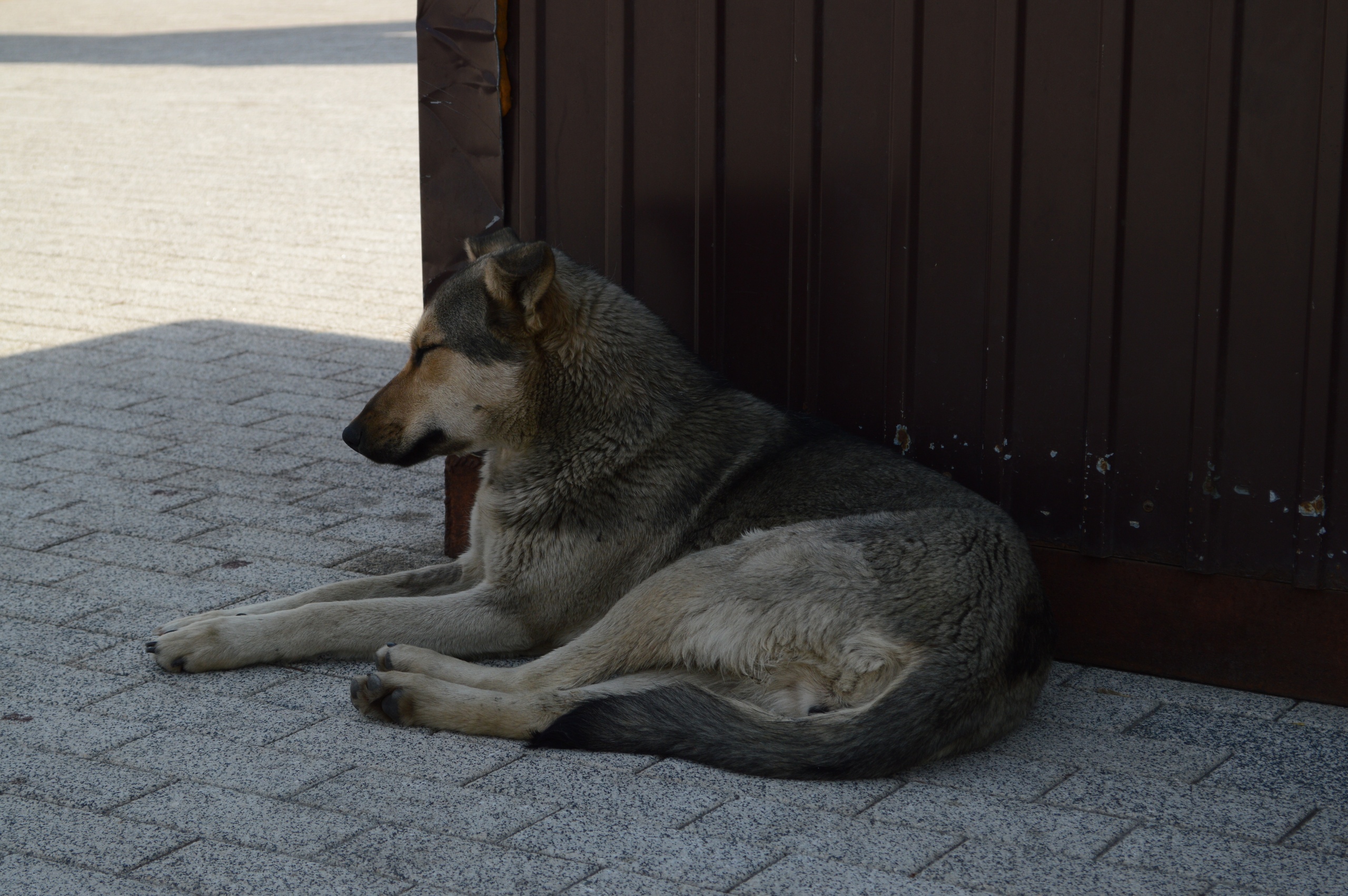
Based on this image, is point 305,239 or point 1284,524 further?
point 305,239

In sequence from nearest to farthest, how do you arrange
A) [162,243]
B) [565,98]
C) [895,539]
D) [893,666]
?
[893,666] → [895,539] → [565,98] → [162,243]

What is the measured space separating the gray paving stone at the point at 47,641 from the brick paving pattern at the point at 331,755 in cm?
1

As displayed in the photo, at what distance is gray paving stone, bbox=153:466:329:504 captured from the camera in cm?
609

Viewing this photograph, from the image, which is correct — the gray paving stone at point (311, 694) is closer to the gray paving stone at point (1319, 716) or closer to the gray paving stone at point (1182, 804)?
the gray paving stone at point (1182, 804)

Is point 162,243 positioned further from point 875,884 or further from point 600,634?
point 875,884

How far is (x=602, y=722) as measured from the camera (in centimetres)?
376

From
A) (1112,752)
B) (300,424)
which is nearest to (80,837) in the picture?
(1112,752)

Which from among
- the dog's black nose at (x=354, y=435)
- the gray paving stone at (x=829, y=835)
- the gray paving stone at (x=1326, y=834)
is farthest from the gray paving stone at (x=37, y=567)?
the gray paving stone at (x=1326, y=834)

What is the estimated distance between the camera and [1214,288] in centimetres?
421

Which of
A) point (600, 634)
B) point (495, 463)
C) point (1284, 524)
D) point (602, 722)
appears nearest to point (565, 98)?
Result: point (495, 463)

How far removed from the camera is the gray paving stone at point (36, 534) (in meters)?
5.42

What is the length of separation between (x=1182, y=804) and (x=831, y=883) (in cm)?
108

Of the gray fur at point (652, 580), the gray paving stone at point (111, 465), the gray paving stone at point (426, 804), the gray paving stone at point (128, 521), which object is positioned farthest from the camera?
the gray paving stone at point (111, 465)

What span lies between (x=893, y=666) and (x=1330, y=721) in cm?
150
